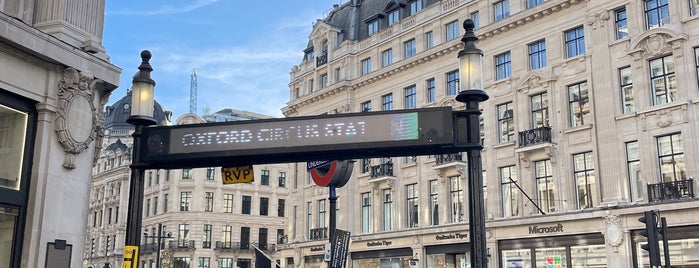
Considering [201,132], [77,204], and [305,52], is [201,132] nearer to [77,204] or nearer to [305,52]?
[77,204]

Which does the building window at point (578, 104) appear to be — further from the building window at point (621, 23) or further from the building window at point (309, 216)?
the building window at point (309, 216)

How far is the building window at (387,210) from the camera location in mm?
45344

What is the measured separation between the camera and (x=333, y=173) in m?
12.6

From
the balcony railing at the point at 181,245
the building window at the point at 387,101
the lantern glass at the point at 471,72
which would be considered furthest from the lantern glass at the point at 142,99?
the balcony railing at the point at 181,245

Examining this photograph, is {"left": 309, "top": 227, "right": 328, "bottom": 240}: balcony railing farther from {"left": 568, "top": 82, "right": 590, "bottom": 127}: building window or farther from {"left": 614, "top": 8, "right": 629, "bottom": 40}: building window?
{"left": 614, "top": 8, "right": 629, "bottom": 40}: building window

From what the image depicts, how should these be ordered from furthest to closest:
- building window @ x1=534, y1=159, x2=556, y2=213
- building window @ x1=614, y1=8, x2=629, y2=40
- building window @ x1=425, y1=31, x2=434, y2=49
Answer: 1. building window @ x1=425, y1=31, x2=434, y2=49
2. building window @ x1=534, y1=159, x2=556, y2=213
3. building window @ x1=614, y1=8, x2=629, y2=40

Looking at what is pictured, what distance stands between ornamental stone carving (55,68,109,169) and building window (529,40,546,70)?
94.8 feet

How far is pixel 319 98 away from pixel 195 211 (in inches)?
1182

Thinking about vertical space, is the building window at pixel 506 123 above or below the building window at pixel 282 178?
below

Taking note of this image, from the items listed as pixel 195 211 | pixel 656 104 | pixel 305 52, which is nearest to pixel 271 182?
pixel 195 211

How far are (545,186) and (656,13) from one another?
9.61 m

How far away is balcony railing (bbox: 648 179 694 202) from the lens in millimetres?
29250

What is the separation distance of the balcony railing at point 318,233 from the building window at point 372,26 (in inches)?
553

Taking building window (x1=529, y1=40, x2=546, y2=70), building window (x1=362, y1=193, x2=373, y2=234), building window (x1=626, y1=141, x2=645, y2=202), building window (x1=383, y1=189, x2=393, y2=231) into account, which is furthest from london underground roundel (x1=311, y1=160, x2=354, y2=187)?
building window (x1=362, y1=193, x2=373, y2=234)
